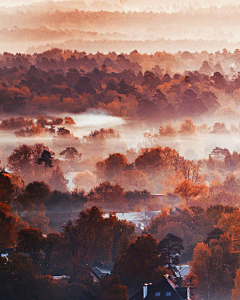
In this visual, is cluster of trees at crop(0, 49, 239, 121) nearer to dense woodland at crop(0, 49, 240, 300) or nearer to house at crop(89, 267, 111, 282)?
dense woodland at crop(0, 49, 240, 300)

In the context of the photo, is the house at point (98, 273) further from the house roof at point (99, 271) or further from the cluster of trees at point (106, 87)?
the cluster of trees at point (106, 87)

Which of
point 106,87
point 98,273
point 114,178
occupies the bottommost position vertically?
point 98,273

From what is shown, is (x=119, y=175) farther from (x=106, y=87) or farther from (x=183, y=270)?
(x=183, y=270)

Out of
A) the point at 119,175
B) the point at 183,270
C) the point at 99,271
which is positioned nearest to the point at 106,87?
the point at 119,175

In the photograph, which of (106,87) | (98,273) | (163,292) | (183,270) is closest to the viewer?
(163,292)

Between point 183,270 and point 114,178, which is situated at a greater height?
point 114,178

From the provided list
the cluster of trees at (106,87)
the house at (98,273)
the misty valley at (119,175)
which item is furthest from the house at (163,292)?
the cluster of trees at (106,87)
